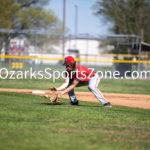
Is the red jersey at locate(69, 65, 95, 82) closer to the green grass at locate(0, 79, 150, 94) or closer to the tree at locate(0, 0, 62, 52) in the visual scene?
the green grass at locate(0, 79, 150, 94)

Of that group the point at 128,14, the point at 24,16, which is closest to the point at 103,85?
the point at 128,14

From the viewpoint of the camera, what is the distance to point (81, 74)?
980cm

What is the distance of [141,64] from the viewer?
2666 centimetres

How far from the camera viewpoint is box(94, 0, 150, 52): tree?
97.3ft

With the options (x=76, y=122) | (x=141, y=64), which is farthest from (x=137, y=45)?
(x=76, y=122)

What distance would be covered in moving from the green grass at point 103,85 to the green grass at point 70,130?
11074 millimetres

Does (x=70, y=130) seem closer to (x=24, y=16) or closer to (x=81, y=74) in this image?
(x=81, y=74)

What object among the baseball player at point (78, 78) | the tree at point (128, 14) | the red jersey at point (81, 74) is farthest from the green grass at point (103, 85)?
the red jersey at point (81, 74)

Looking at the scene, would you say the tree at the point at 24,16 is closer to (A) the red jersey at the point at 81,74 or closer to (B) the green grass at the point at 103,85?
(B) the green grass at the point at 103,85

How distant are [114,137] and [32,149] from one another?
5.00 ft

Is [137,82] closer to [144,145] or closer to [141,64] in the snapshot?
[141,64]

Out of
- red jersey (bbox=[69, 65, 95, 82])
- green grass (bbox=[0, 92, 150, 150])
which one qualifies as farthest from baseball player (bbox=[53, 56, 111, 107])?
green grass (bbox=[0, 92, 150, 150])

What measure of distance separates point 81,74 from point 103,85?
12.6 metres

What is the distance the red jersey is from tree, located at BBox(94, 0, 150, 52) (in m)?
20.1
